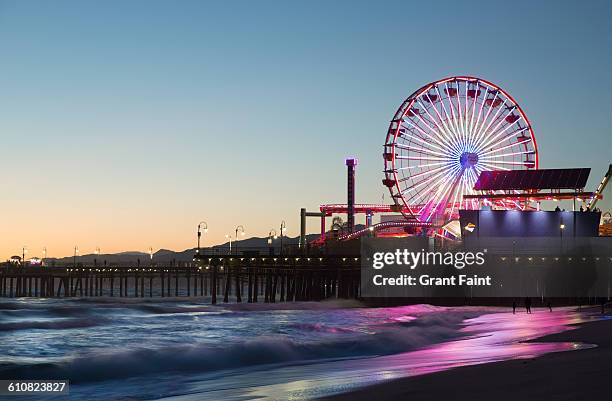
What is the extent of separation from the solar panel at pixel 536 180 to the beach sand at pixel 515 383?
189ft

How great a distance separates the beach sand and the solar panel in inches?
2268

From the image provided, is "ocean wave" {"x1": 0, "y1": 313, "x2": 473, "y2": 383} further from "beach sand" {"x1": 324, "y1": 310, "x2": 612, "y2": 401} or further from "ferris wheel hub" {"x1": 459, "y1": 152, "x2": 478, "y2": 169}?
"ferris wheel hub" {"x1": 459, "y1": 152, "x2": 478, "y2": 169}

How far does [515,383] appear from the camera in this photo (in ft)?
33.5

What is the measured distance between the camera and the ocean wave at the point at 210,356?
772 inches

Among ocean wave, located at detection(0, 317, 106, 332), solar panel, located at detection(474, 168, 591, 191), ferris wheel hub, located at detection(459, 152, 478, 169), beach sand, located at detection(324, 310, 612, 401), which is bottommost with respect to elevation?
ocean wave, located at detection(0, 317, 106, 332)

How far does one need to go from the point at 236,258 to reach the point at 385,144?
16558mm

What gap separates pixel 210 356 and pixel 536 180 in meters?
52.7

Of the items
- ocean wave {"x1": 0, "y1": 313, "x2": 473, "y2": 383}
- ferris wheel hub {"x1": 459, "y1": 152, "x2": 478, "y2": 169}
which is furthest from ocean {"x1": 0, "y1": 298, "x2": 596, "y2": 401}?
ferris wheel hub {"x1": 459, "y1": 152, "x2": 478, "y2": 169}

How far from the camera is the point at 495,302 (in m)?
54.8

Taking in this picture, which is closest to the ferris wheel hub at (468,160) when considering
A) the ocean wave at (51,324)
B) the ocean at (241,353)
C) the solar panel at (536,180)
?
the solar panel at (536,180)

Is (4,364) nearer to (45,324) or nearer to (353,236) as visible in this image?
(45,324)

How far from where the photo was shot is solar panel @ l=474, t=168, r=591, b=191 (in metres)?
69.5

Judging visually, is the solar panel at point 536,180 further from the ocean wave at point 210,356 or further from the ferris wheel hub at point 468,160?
the ocean wave at point 210,356

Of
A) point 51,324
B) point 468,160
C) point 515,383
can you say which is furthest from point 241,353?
point 468,160
